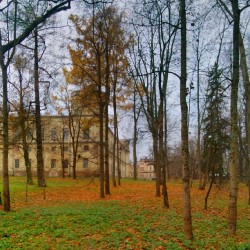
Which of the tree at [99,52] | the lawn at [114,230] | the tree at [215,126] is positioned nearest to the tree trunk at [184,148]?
the lawn at [114,230]

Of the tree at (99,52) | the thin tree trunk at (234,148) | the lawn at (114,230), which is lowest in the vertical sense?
the lawn at (114,230)

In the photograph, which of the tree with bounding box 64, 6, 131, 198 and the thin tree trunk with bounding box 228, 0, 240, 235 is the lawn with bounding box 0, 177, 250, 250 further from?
the tree with bounding box 64, 6, 131, 198

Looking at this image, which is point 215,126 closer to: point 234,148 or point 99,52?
point 99,52

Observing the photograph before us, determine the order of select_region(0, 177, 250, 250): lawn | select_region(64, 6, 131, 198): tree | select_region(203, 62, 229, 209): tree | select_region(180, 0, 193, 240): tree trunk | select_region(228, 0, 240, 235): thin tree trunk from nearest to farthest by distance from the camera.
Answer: select_region(0, 177, 250, 250): lawn < select_region(180, 0, 193, 240): tree trunk < select_region(228, 0, 240, 235): thin tree trunk < select_region(203, 62, 229, 209): tree < select_region(64, 6, 131, 198): tree

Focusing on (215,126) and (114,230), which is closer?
(114,230)

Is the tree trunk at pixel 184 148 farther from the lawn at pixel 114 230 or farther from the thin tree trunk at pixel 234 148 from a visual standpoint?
the thin tree trunk at pixel 234 148

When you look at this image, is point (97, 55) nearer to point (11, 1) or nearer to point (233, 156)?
point (11, 1)

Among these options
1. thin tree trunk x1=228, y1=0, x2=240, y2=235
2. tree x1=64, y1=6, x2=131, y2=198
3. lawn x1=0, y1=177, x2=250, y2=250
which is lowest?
lawn x1=0, y1=177, x2=250, y2=250

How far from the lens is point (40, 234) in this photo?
7.38 meters

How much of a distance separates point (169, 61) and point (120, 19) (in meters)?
4.85

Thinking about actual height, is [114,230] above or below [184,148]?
below

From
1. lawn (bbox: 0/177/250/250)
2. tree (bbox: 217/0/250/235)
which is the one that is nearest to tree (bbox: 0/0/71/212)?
lawn (bbox: 0/177/250/250)

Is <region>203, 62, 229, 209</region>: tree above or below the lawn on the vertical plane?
above

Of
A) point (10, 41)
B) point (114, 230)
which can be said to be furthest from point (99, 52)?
point (114, 230)
